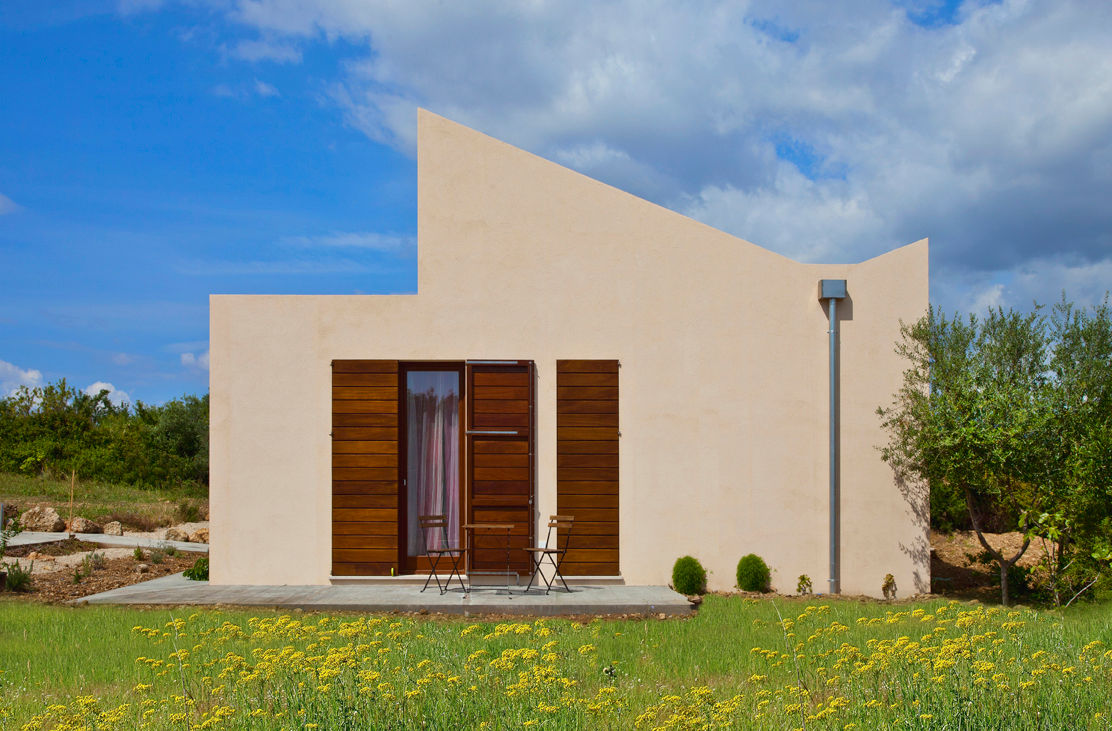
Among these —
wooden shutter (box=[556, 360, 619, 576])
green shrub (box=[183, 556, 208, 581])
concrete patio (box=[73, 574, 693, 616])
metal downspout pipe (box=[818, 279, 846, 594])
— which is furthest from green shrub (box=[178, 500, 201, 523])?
metal downspout pipe (box=[818, 279, 846, 594])

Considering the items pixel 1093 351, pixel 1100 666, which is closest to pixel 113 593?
pixel 1100 666

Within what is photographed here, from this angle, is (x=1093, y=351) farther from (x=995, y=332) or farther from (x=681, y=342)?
(x=681, y=342)

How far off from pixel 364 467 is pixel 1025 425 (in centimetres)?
757

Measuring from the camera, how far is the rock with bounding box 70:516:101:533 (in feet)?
51.3

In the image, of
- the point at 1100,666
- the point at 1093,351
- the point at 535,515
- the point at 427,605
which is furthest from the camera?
the point at 535,515

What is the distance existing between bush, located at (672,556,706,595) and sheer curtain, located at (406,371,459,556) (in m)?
2.70

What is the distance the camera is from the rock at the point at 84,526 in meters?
15.6

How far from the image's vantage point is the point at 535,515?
9.88 metres

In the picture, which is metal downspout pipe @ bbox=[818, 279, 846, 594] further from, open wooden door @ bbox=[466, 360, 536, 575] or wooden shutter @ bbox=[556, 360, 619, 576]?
open wooden door @ bbox=[466, 360, 536, 575]

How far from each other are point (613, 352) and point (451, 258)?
230 cm

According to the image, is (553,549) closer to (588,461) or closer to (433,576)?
(588,461)

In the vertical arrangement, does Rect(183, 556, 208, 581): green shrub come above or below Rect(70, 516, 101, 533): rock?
above

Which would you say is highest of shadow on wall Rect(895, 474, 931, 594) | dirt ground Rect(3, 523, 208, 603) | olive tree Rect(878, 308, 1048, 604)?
olive tree Rect(878, 308, 1048, 604)

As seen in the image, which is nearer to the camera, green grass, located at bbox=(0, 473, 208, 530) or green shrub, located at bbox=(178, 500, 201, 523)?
green grass, located at bbox=(0, 473, 208, 530)
